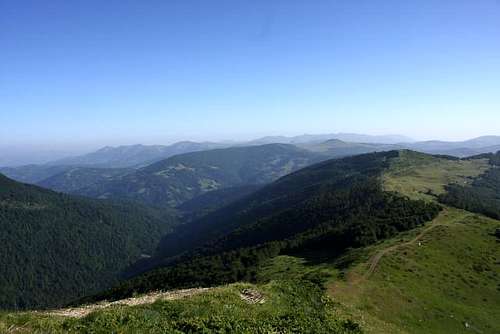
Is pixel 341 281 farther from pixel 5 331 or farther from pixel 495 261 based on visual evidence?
pixel 5 331

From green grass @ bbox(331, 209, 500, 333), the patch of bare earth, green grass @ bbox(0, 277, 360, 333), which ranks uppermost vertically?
green grass @ bbox(0, 277, 360, 333)

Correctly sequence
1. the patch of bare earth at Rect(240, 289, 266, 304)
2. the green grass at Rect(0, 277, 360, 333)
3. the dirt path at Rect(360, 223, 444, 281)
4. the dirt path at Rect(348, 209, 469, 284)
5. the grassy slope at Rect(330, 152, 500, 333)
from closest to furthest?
the green grass at Rect(0, 277, 360, 333) → the patch of bare earth at Rect(240, 289, 266, 304) → the grassy slope at Rect(330, 152, 500, 333) → the dirt path at Rect(348, 209, 469, 284) → the dirt path at Rect(360, 223, 444, 281)

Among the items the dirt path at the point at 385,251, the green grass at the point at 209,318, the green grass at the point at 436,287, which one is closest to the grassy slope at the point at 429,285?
the green grass at the point at 436,287

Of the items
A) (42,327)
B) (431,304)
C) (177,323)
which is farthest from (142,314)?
(431,304)

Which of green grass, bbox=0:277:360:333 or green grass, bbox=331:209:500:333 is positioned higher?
green grass, bbox=0:277:360:333

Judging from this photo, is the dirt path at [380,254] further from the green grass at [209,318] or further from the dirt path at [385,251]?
the green grass at [209,318]

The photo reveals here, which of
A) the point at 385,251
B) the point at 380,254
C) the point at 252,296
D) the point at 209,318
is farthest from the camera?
the point at 385,251

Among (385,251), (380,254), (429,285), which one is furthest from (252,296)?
(385,251)

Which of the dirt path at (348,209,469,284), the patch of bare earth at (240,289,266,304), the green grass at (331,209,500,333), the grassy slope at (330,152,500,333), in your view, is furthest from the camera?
the dirt path at (348,209,469,284)

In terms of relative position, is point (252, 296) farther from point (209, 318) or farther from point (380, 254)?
point (380, 254)

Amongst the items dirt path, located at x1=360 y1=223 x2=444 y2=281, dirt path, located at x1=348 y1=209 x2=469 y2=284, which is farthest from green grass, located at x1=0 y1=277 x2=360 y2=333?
dirt path, located at x1=360 y1=223 x2=444 y2=281

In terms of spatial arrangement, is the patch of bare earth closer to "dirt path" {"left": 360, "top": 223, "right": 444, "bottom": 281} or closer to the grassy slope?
the grassy slope

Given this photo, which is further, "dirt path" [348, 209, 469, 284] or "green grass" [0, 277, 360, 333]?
"dirt path" [348, 209, 469, 284]
